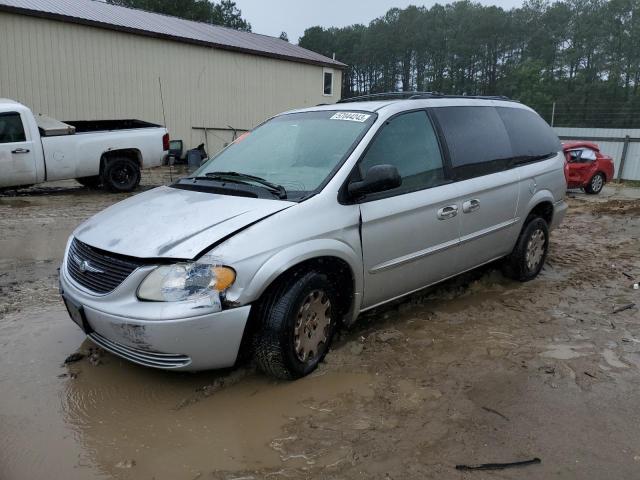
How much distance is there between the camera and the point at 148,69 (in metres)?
18.1

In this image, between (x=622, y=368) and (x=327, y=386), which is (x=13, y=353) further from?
(x=622, y=368)

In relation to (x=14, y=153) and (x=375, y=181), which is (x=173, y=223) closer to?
(x=375, y=181)

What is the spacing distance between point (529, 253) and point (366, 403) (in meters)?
3.12

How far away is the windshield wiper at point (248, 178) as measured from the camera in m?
3.53

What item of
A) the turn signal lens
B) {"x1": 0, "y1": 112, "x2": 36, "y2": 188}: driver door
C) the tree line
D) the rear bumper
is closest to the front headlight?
the turn signal lens

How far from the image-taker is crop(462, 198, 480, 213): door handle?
175 inches

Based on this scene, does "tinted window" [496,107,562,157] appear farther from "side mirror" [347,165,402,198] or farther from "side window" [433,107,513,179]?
"side mirror" [347,165,402,198]

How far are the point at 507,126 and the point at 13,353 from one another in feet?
15.3

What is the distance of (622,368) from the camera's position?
3719 millimetres

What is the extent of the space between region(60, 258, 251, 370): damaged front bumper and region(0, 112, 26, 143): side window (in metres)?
8.58

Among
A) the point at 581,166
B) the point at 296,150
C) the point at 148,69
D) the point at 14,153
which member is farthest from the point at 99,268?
the point at 148,69

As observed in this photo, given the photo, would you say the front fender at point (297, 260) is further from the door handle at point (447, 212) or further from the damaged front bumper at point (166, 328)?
the door handle at point (447, 212)

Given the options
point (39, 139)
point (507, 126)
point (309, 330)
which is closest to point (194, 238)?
point (309, 330)

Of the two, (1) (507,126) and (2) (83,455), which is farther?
(1) (507,126)
